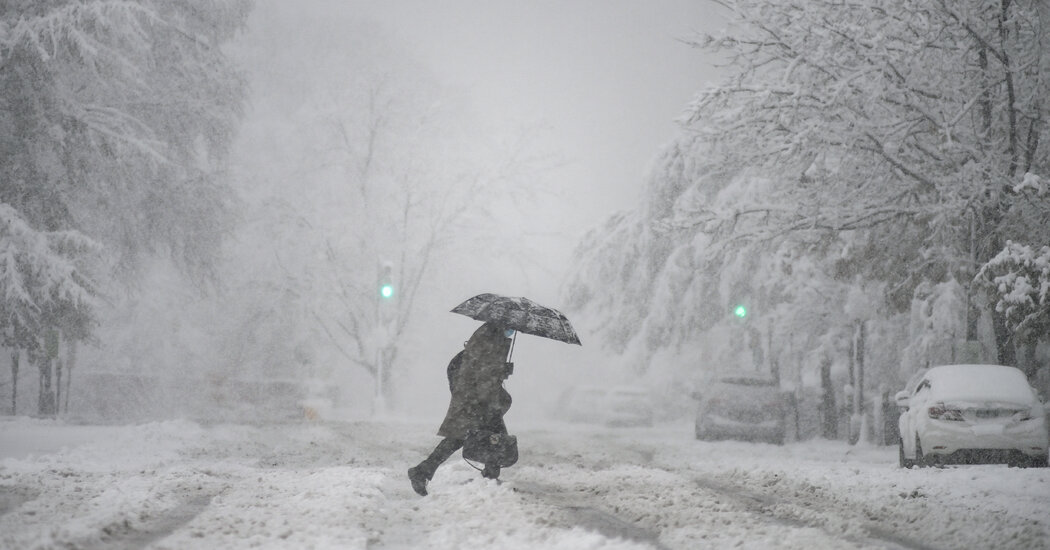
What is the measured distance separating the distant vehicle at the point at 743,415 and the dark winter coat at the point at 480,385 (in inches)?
489

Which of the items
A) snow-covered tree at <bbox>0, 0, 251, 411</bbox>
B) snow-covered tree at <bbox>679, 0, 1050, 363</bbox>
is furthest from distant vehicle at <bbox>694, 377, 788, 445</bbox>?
snow-covered tree at <bbox>0, 0, 251, 411</bbox>

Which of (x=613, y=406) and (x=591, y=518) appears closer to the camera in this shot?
(x=591, y=518)

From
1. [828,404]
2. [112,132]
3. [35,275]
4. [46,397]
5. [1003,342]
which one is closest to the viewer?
[35,275]

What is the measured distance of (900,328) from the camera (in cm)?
2656

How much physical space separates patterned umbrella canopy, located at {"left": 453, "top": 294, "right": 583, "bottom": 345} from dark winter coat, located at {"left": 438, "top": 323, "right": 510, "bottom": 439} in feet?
0.52

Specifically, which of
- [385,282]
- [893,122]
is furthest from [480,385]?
[385,282]

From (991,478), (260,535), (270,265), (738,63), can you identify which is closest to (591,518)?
(260,535)

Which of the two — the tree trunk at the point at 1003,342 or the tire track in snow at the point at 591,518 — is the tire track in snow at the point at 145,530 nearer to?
the tire track in snow at the point at 591,518

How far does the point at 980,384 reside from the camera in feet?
46.1

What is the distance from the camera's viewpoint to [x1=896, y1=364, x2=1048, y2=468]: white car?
44.2ft

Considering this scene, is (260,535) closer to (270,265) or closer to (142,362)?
(270,265)

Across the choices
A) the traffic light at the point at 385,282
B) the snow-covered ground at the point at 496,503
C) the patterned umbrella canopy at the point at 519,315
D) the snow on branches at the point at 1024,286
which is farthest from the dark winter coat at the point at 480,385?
the traffic light at the point at 385,282

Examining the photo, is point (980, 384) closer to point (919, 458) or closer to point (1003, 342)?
point (919, 458)

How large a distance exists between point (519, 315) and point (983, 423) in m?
7.04
